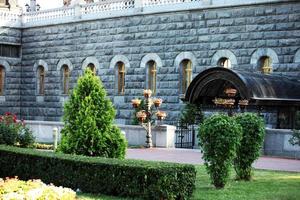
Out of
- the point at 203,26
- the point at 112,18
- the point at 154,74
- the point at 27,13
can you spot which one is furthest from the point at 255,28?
the point at 27,13

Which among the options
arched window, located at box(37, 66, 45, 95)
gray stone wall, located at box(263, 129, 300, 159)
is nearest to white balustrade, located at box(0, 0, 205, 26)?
arched window, located at box(37, 66, 45, 95)

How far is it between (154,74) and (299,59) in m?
7.83

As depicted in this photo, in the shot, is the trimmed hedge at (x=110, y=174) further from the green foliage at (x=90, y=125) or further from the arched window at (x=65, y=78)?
the arched window at (x=65, y=78)

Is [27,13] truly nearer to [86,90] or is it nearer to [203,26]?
[203,26]

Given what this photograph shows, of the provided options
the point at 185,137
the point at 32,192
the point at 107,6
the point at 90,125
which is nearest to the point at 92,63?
the point at 107,6

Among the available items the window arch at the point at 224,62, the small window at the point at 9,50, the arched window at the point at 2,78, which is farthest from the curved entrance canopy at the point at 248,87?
the arched window at the point at 2,78

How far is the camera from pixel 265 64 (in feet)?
85.9

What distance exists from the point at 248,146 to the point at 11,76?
24.5 meters

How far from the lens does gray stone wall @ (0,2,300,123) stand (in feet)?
83.7

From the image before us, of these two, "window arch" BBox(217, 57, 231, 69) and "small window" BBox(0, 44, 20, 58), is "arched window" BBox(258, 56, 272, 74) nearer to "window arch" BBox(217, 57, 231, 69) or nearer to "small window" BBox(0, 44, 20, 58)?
"window arch" BBox(217, 57, 231, 69)

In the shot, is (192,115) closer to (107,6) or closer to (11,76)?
(107,6)

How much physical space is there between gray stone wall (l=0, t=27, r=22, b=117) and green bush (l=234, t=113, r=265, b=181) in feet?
77.9

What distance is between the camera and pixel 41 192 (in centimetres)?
946

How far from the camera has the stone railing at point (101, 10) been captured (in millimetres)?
28309
